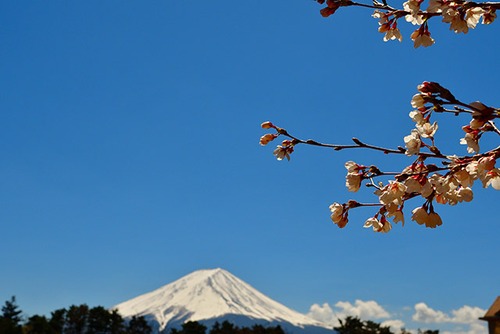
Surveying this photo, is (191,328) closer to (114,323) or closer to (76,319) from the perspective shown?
(114,323)

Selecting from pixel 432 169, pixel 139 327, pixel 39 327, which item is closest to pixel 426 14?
pixel 432 169

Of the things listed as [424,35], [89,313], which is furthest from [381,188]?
[89,313]

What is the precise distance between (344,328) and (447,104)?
185 feet

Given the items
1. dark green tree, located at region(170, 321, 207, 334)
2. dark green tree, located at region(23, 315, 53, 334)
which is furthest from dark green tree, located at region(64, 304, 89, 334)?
dark green tree, located at region(170, 321, 207, 334)

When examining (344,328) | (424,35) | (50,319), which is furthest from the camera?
(50,319)

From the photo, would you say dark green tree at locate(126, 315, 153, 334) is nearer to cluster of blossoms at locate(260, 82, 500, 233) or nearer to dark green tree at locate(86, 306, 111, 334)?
dark green tree at locate(86, 306, 111, 334)

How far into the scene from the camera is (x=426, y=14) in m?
2.38

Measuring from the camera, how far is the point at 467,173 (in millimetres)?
2107

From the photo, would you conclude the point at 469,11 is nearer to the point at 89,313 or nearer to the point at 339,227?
the point at 339,227

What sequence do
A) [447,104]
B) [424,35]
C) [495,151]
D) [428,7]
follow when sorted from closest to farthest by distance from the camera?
[447,104] < [495,151] < [428,7] < [424,35]

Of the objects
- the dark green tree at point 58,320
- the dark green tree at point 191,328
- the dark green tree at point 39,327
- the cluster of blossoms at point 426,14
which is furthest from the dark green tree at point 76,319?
the cluster of blossoms at point 426,14

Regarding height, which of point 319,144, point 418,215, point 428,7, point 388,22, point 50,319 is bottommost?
point 418,215

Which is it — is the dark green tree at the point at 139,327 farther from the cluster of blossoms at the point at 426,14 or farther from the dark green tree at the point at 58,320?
the cluster of blossoms at the point at 426,14

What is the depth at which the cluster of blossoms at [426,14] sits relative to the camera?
2.25 meters
